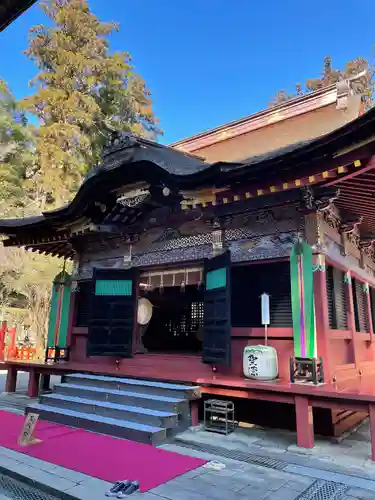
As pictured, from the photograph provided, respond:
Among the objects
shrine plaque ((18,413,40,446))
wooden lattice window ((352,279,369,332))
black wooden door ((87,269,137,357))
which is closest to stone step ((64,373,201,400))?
black wooden door ((87,269,137,357))

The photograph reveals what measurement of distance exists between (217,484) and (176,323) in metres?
9.18

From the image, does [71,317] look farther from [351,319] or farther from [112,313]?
[351,319]

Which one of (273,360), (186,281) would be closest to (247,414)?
(273,360)

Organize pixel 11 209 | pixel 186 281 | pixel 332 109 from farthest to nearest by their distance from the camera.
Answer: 1. pixel 11 209
2. pixel 332 109
3. pixel 186 281

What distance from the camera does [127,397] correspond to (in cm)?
530

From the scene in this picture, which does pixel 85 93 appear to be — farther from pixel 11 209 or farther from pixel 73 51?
pixel 11 209

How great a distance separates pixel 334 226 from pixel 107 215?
429cm

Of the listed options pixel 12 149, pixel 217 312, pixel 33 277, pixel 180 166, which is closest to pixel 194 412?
pixel 217 312

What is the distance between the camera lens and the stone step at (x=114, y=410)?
4.66m

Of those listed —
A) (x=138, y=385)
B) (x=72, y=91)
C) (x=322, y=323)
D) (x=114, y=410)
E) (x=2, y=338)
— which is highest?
(x=72, y=91)

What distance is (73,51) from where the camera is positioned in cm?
2297

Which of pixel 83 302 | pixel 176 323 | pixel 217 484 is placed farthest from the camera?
pixel 176 323

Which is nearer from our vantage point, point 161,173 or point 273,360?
point 273,360

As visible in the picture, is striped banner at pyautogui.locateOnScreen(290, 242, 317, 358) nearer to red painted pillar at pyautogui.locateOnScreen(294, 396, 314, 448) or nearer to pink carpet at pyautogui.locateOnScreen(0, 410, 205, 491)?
red painted pillar at pyautogui.locateOnScreen(294, 396, 314, 448)
